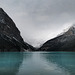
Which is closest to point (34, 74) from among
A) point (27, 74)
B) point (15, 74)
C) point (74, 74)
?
point (27, 74)

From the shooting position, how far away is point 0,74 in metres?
23.0

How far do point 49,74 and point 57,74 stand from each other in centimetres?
139

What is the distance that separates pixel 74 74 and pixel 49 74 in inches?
168

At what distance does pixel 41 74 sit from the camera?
23922 millimetres

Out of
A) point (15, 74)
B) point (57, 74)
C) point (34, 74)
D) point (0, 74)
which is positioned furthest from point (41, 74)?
point (0, 74)

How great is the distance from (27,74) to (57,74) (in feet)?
17.1

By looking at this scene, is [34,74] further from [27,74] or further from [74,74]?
[74,74]

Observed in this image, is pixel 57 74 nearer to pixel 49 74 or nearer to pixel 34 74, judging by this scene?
pixel 49 74

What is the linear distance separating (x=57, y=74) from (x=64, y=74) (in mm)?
1263

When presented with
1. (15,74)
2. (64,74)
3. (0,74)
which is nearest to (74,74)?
(64,74)

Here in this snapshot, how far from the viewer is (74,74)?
23.5 m

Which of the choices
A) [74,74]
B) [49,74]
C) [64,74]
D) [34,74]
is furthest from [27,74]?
[74,74]

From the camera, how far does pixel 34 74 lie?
2356 cm

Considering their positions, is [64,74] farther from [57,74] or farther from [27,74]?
[27,74]
